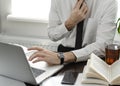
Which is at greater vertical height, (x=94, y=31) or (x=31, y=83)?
(x=31, y=83)

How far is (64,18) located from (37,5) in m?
0.79

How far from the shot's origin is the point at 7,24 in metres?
2.54

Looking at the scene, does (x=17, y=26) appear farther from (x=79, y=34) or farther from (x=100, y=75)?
(x=100, y=75)

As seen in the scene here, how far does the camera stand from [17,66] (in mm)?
910

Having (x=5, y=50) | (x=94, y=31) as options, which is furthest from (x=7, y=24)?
(x=5, y=50)

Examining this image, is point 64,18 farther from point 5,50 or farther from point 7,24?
point 7,24

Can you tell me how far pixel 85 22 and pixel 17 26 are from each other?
43.4 inches

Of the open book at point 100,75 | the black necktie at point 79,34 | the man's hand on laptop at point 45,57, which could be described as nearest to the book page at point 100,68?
the open book at point 100,75

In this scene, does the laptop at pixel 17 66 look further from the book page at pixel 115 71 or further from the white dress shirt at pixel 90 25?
the white dress shirt at pixel 90 25

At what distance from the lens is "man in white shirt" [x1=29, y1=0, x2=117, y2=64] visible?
1431 mm

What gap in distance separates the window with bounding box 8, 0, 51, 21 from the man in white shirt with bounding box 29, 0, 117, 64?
69 centimetres

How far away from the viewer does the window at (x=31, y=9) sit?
2396 mm

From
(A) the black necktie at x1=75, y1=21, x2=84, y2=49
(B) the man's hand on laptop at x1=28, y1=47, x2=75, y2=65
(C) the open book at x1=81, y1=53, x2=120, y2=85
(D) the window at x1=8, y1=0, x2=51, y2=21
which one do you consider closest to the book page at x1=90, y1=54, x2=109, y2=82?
(C) the open book at x1=81, y1=53, x2=120, y2=85

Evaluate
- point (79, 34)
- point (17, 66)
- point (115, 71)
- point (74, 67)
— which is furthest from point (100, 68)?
point (79, 34)
